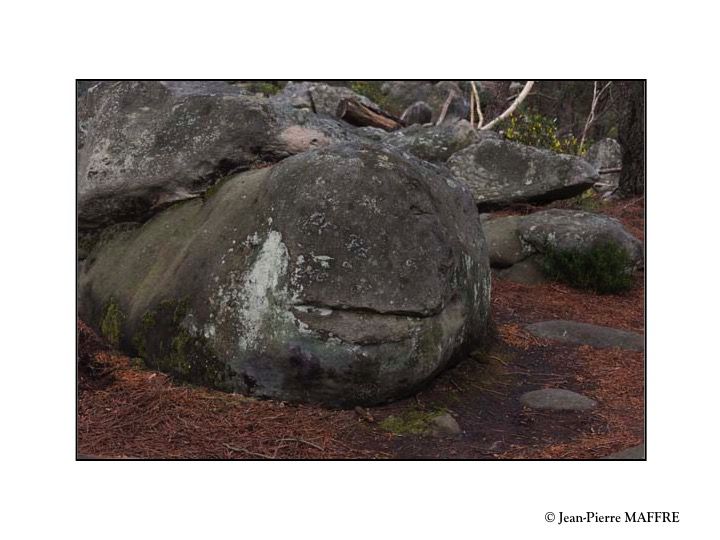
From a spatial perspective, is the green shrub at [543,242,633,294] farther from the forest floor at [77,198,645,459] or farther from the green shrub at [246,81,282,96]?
the green shrub at [246,81,282,96]

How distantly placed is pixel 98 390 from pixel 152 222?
1.80m

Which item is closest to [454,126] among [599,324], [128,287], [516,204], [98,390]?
[516,204]

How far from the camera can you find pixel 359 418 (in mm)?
4180

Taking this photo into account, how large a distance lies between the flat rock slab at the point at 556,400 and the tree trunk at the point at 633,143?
8.43 metres

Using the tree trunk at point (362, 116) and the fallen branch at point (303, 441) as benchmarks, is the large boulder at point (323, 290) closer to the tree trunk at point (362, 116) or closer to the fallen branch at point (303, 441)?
the fallen branch at point (303, 441)

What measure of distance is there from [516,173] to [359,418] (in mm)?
6645

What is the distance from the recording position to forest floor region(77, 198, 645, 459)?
383 centimetres

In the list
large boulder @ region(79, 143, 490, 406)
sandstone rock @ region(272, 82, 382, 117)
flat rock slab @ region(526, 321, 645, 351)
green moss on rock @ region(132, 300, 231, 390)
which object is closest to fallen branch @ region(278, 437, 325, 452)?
large boulder @ region(79, 143, 490, 406)

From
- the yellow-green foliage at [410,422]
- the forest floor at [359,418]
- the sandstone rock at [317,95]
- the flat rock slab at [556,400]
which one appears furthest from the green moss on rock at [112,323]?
the sandstone rock at [317,95]

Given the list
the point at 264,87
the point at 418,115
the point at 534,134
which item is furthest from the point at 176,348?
the point at 264,87

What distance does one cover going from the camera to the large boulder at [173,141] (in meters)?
5.59

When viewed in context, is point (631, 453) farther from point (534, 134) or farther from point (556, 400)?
point (534, 134)

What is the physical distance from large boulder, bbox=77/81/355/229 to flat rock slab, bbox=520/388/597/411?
9.17ft

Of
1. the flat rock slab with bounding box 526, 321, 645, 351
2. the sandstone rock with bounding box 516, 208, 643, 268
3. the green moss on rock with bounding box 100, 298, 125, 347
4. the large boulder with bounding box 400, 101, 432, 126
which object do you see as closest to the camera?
the green moss on rock with bounding box 100, 298, 125, 347
